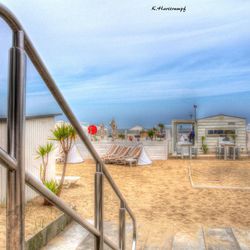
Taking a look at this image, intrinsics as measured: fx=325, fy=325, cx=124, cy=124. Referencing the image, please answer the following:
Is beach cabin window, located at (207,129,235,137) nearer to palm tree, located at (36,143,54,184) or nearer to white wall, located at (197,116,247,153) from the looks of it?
white wall, located at (197,116,247,153)

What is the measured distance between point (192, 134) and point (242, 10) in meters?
7.74

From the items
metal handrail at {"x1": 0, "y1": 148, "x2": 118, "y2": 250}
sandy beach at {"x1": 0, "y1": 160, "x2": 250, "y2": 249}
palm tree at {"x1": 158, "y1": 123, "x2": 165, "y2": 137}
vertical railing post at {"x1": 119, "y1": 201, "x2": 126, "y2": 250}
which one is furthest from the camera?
palm tree at {"x1": 158, "y1": 123, "x2": 165, "y2": 137}

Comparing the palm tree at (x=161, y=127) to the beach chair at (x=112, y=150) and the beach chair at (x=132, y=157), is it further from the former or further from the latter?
the beach chair at (x=132, y=157)

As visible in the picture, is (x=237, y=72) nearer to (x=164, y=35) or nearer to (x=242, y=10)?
(x=164, y=35)

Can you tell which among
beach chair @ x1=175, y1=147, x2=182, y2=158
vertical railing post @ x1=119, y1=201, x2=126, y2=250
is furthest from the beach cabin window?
vertical railing post @ x1=119, y1=201, x2=126, y2=250

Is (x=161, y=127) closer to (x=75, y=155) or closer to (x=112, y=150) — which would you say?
(x=112, y=150)

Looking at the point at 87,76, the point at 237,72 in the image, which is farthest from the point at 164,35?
the point at 237,72

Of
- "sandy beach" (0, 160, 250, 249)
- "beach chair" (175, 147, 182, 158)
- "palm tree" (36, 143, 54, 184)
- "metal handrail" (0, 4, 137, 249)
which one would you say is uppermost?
"metal handrail" (0, 4, 137, 249)

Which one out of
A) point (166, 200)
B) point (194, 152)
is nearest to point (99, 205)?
point (166, 200)

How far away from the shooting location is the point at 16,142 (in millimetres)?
908

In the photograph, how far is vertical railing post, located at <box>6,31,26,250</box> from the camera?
90 cm

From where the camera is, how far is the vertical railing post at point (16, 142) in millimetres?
902

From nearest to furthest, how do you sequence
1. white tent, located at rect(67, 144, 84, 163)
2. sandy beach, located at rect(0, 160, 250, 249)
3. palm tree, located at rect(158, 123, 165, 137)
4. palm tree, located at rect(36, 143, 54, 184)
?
palm tree, located at rect(36, 143, 54, 184), sandy beach, located at rect(0, 160, 250, 249), white tent, located at rect(67, 144, 84, 163), palm tree, located at rect(158, 123, 165, 137)

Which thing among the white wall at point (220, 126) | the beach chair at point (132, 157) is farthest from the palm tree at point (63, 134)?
the white wall at point (220, 126)
